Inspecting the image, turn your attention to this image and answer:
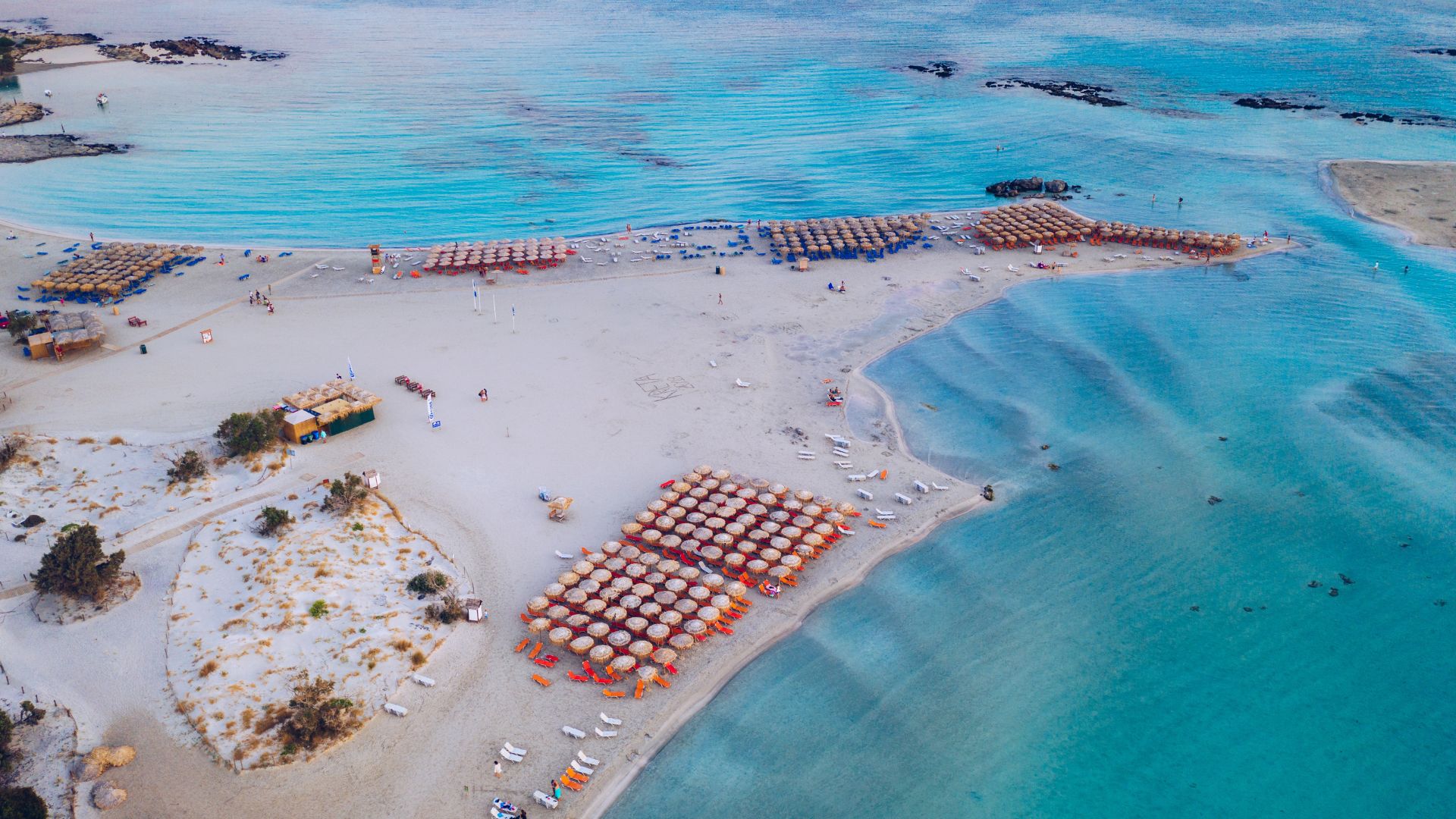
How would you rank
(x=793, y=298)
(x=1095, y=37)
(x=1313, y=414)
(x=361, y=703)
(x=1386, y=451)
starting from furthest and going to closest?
1. (x=1095, y=37)
2. (x=793, y=298)
3. (x=1313, y=414)
4. (x=1386, y=451)
5. (x=361, y=703)

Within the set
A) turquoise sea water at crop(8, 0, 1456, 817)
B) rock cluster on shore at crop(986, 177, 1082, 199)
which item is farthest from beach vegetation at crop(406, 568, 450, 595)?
rock cluster on shore at crop(986, 177, 1082, 199)

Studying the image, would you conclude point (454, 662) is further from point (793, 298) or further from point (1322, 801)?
point (793, 298)

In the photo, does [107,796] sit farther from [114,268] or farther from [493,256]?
[114,268]

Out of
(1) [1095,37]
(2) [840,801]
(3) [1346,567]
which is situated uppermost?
(1) [1095,37]

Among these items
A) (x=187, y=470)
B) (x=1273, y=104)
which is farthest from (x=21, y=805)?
(x=1273, y=104)

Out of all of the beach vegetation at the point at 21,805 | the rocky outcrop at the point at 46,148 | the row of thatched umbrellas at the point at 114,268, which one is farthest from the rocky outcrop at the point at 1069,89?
the beach vegetation at the point at 21,805

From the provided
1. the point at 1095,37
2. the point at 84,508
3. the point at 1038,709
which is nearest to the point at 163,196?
the point at 84,508

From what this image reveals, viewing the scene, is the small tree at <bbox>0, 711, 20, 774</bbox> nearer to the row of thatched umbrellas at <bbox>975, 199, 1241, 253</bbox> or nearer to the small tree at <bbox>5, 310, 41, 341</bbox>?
the small tree at <bbox>5, 310, 41, 341</bbox>
